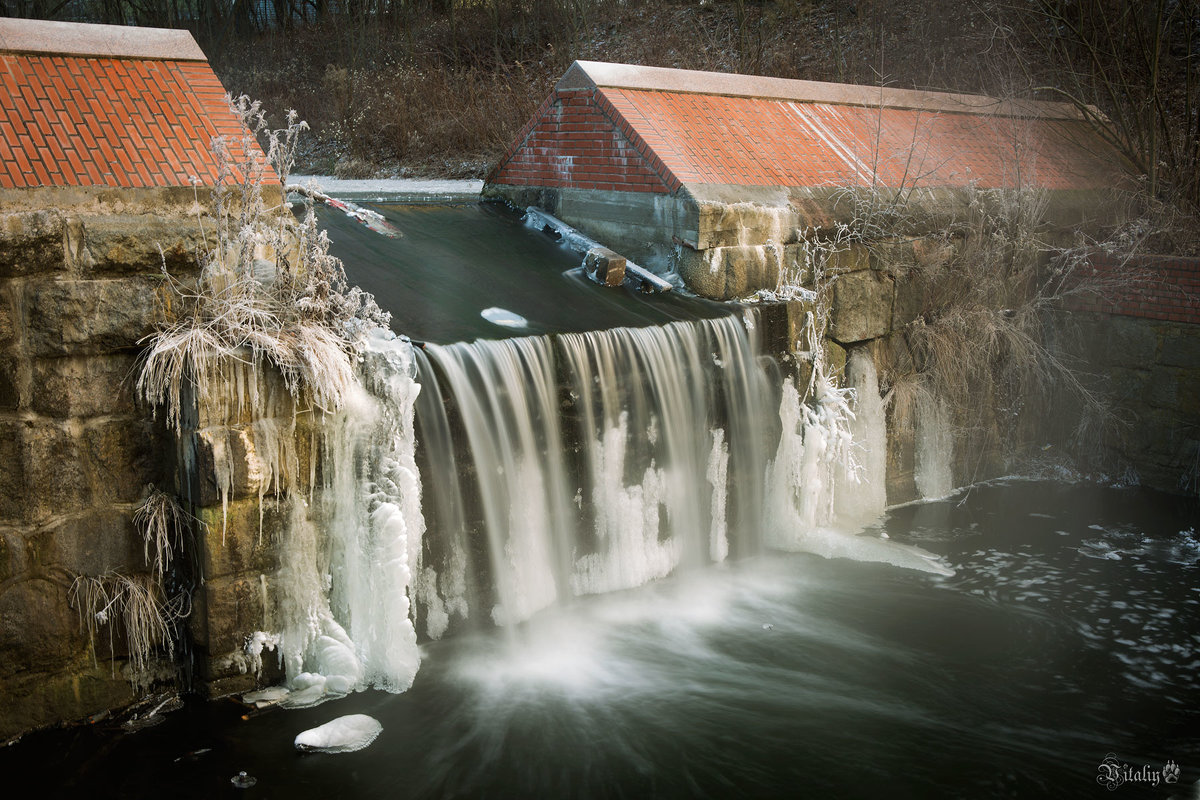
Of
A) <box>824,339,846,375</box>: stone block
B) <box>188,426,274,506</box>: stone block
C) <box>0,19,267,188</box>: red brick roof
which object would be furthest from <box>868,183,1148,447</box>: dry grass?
<box>0,19,267,188</box>: red brick roof

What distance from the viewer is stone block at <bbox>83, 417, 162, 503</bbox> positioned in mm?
4707

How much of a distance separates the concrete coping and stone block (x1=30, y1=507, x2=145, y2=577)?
16.1 feet

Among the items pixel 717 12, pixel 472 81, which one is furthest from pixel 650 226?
pixel 717 12

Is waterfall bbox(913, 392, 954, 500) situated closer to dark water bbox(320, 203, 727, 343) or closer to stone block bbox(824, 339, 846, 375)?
stone block bbox(824, 339, 846, 375)

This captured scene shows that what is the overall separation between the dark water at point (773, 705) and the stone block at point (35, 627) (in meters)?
0.38

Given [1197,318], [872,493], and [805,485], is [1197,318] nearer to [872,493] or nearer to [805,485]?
[872,493]

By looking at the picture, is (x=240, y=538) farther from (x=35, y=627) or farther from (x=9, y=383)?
(x=9, y=383)

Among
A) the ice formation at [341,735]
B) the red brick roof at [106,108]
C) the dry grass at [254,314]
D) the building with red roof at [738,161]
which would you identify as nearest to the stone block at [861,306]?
the building with red roof at [738,161]

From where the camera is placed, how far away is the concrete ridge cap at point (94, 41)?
5.16m

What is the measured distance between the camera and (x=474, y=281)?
7148mm

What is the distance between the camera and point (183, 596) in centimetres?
493

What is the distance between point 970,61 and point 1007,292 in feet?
18.8

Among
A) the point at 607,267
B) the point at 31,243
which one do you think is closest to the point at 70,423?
the point at 31,243

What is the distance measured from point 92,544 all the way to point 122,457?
0.44 m
